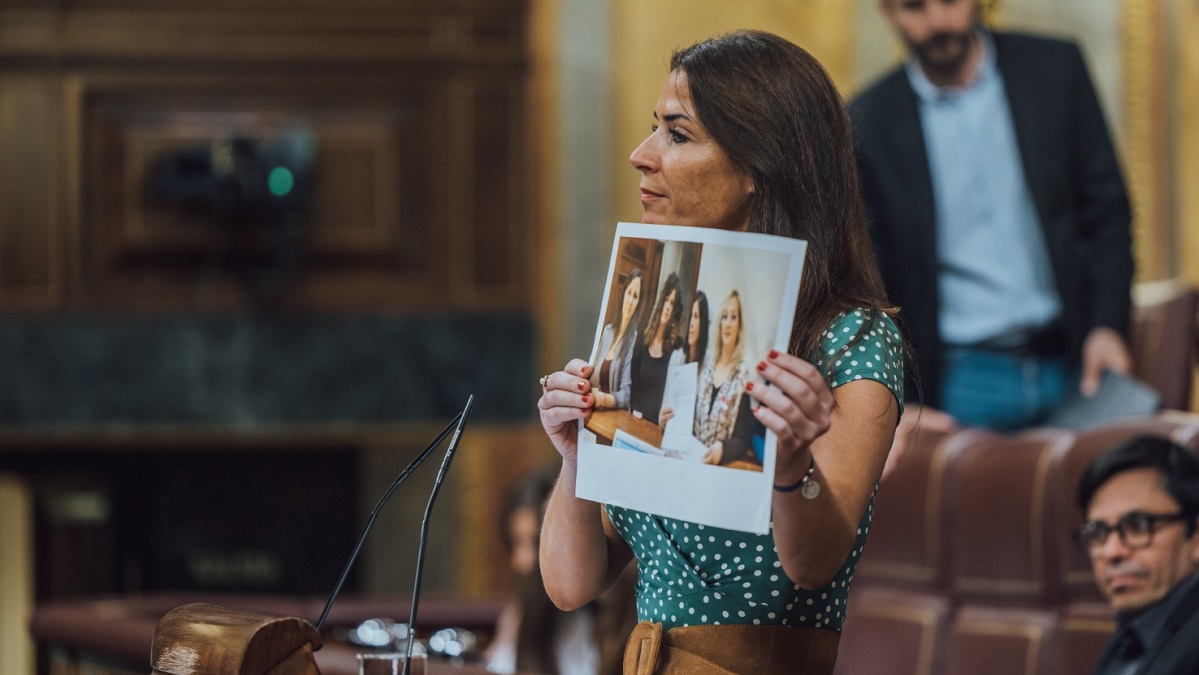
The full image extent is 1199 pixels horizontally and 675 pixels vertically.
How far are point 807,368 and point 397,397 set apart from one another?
15.3 ft

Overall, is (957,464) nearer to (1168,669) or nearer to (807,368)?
(1168,669)

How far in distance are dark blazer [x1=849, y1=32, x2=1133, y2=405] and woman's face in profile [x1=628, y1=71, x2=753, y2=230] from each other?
221cm

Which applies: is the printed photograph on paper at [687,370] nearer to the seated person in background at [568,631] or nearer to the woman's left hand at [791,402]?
the woman's left hand at [791,402]

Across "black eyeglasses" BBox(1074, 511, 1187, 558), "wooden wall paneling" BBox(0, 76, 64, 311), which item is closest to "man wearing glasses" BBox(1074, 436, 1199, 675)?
"black eyeglasses" BBox(1074, 511, 1187, 558)

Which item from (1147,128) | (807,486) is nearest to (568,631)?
(807,486)

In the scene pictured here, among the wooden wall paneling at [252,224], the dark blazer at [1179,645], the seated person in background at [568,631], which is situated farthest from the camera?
the wooden wall paneling at [252,224]

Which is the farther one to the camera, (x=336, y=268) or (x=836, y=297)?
(x=336, y=268)

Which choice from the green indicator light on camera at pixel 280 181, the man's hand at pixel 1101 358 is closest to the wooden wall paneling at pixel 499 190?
the green indicator light on camera at pixel 280 181

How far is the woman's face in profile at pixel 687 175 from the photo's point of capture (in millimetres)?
1569

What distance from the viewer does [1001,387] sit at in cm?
374

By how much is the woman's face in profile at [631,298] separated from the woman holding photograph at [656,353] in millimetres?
29

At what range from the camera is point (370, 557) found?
6070 mm

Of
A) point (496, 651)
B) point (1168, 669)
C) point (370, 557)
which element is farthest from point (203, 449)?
point (1168, 669)

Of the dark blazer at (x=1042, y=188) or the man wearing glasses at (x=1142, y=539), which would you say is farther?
the dark blazer at (x=1042, y=188)
